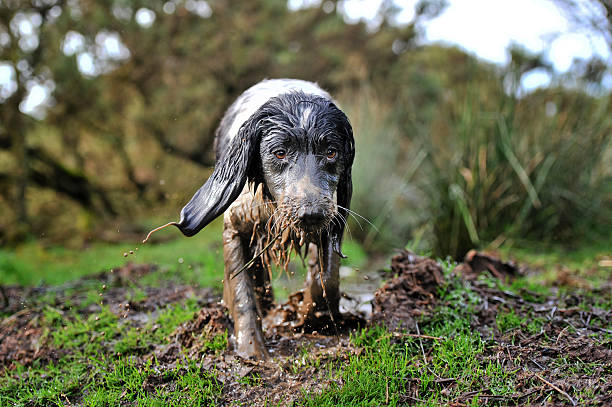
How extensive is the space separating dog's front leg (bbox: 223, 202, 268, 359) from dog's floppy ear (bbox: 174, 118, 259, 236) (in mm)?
439

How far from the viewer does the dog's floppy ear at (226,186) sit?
8.59 ft

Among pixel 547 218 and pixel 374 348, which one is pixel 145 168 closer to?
pixel 547 218

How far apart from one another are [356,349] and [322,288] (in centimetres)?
46

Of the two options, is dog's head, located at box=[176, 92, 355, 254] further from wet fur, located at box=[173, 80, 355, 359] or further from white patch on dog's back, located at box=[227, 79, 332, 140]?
white patch on dog's back, located at box=[227, 79, 332, 140]

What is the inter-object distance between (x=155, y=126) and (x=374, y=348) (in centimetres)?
982

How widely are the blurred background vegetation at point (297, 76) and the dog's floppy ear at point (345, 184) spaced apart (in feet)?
3.14

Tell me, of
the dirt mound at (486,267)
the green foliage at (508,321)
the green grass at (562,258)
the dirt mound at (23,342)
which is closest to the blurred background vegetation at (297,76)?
the green grass at (562,258)

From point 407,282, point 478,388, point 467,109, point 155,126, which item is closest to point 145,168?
point 155,126

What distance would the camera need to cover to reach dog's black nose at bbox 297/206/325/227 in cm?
233

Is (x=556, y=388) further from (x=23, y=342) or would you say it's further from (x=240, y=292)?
(x=23, y=342)

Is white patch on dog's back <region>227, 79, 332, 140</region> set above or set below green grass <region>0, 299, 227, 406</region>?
above

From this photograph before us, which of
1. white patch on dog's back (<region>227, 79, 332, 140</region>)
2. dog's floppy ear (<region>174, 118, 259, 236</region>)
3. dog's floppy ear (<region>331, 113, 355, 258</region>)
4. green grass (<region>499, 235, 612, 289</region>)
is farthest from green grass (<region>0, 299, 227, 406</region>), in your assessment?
green grass (<region>499, 235, 612, 289</region>)

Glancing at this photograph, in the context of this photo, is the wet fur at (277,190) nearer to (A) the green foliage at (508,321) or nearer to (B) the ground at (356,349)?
(B) the ground at (356,349)

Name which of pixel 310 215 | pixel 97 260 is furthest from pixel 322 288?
pixel 97 260
